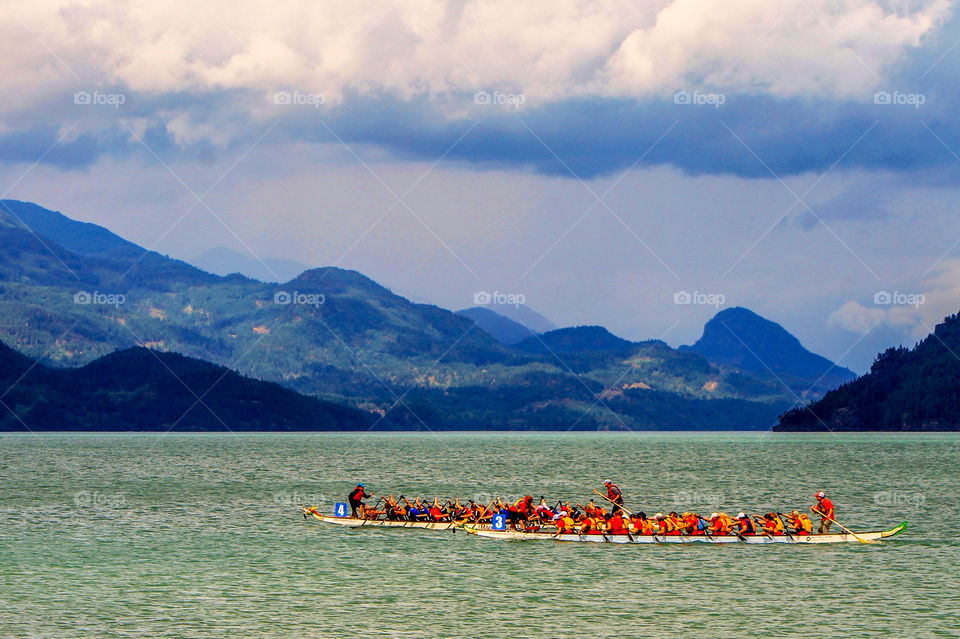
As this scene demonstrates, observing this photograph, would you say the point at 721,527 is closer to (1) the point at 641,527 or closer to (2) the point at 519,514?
(1) the point at 641,527

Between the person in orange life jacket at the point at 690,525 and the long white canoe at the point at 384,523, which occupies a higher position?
the person in orange life jacket at the point at 690,525

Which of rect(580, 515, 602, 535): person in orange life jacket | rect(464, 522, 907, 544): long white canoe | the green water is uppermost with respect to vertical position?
rect(580, 515, 602, 535): person in orange life jacket

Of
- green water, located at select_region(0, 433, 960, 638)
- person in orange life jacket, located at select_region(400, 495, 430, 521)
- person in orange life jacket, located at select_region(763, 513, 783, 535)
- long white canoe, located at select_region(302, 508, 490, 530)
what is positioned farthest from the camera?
person in orange life jacket, located at select_region(400, 495, 430, 521)

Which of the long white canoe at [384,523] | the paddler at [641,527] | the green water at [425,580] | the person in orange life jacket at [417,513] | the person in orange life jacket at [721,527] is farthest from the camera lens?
the person in orange life jacket at [417,513]

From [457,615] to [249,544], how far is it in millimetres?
30819

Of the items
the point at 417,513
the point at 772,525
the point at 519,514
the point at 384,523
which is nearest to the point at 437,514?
the point at 417,513

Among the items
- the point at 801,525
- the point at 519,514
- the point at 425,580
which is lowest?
the point at 425,580

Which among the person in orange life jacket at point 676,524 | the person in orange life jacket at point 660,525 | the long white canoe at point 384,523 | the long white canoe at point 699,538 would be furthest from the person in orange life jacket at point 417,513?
the person in orange life jacket at point 676,524

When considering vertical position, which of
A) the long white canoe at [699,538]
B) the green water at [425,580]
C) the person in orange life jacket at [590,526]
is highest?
the person in orange life jacket at [590,526]

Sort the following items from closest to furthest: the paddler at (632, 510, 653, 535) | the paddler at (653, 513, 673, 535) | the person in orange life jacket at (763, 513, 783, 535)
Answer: the paddler at (632, 510, 653, 535), the paddler at (653, 513, 673, 535), the person in orange life jacket at (763, 513, 783, 535)

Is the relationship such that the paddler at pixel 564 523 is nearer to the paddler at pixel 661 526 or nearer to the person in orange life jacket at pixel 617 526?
the person in orange life jacket at pixel 617 526

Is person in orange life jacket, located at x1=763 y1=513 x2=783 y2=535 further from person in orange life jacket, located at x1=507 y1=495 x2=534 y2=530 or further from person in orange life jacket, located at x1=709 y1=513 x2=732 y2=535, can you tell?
person in orange life jacket, located at x1=507 y1=495 x2=534 y2=530

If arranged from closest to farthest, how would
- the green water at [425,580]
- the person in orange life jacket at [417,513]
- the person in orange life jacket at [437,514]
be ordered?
1. the green water at [425,580]
2. the person in orange life jacket at [437,514]
3. the person in orange life jacket at [417,513]

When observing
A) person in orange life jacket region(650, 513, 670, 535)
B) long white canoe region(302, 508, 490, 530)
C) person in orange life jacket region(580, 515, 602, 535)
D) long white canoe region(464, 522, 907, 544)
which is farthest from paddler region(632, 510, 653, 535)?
long white canoe region(302, 508, 490, 530)
